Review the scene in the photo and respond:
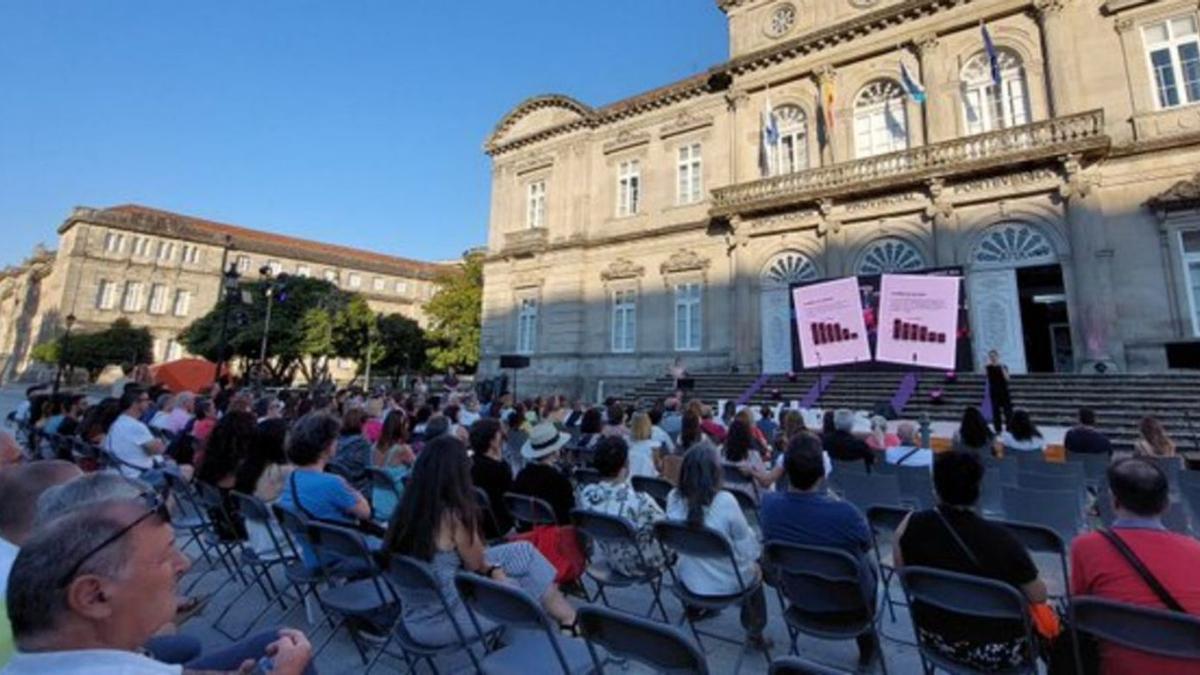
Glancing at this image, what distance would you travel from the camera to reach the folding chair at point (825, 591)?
2939mm

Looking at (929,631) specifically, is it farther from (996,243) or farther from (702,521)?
(996,243)

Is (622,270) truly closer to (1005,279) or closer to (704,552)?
(1005,279)

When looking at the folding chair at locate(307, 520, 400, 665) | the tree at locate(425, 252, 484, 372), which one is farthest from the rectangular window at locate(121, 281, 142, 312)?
the folding chair at locate(307, 520, 400, 665)

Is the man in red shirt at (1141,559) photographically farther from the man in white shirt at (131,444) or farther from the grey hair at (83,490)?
the man in white shirt at (131,444)

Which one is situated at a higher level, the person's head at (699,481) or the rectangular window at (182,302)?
the rectangular window at (182,302)

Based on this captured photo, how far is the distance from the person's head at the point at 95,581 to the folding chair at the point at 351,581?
1707 mm

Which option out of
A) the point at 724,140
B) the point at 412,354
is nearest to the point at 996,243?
the point at 724,140

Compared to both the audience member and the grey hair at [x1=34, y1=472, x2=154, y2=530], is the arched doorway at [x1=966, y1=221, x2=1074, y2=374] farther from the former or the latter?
the grey hair at [x1=34, y1=472, x2=154, y2=530]

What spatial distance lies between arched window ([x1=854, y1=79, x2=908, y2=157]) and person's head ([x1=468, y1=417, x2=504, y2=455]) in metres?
17.6

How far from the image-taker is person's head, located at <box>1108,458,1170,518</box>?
2355 millimetres

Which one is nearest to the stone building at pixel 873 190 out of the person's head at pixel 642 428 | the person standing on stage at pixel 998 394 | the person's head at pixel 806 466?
the person standing on stage at pixel 998 394

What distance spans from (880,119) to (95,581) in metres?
21.1

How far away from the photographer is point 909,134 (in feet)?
56.1

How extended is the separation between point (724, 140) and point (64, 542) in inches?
866
